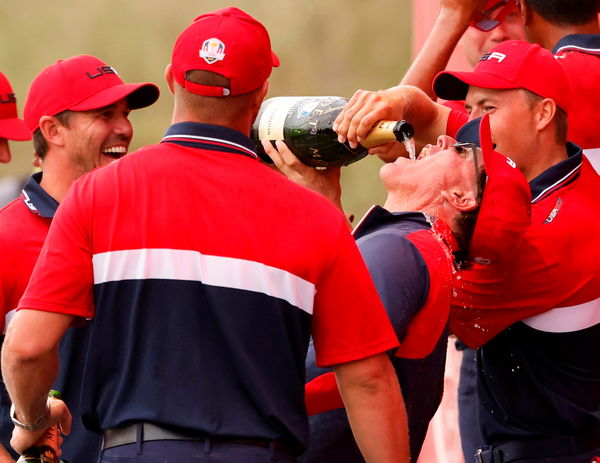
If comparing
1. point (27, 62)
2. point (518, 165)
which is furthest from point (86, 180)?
point (27, 62)

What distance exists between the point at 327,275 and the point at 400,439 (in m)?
0.39

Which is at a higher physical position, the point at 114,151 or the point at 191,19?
the point at 114,151

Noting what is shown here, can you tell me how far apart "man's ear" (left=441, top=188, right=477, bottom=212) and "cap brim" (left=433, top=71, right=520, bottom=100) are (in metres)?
0.49

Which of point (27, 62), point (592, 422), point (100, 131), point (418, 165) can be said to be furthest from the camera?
point (27, 62)

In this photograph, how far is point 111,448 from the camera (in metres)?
2.40

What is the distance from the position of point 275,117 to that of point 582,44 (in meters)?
1.10

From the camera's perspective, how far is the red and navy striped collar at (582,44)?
3.67m

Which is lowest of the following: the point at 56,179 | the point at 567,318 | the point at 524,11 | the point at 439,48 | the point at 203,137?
the point at 567,318

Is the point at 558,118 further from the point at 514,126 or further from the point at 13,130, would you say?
the point at 13,130

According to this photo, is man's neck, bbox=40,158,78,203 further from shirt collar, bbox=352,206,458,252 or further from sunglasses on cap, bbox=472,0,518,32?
sunglasses on cap, bbox=472,0,518,32

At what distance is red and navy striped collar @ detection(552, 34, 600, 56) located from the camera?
3668mm

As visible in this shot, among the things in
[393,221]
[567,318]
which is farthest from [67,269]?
[567,318]

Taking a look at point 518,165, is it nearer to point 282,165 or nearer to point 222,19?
point 282,165

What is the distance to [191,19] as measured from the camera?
31.9 feet
